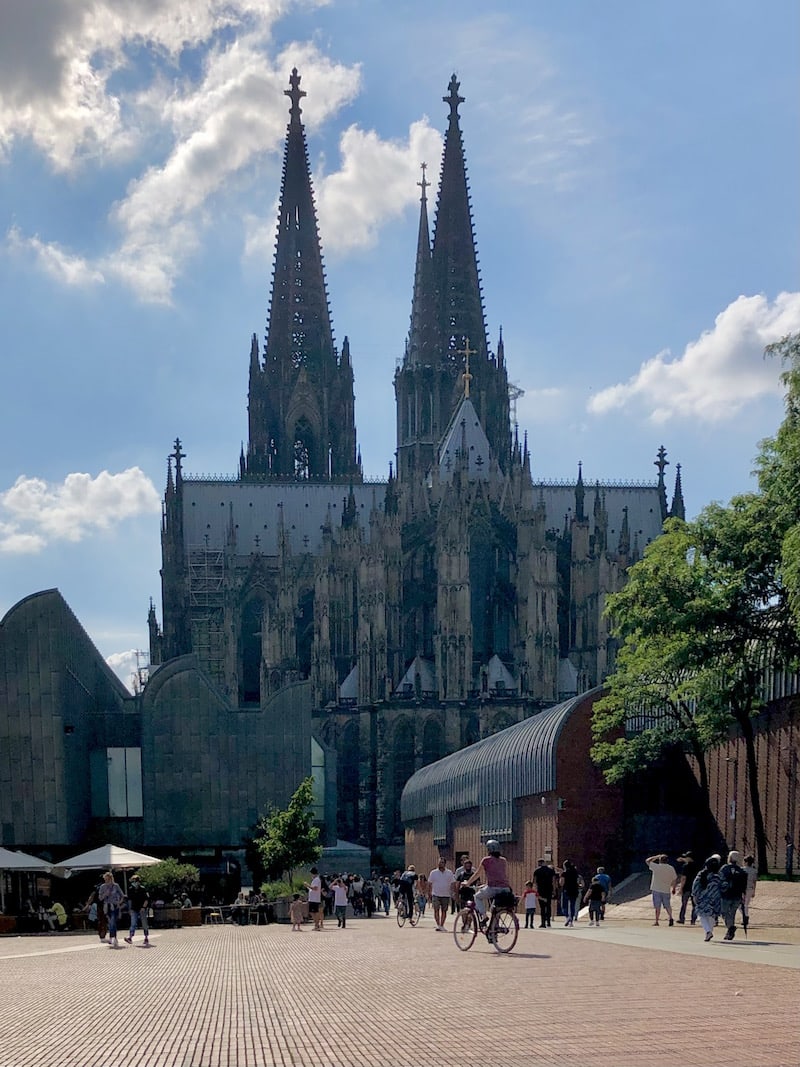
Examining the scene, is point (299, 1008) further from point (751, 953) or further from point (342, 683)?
point (342, 683)

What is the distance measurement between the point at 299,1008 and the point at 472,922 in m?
8.24

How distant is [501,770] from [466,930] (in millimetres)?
27893

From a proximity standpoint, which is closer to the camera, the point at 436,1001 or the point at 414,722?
the point at 436,1001

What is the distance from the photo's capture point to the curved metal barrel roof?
4519 centimetres

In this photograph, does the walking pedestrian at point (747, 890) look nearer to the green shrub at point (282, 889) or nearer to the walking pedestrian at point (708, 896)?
the walking pedestrian at point (708, 896)

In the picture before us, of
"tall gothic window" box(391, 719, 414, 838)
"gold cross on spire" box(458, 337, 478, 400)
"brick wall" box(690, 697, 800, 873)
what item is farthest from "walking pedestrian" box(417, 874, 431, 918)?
"gold cross on spire" box(458, 337, 478, 400)

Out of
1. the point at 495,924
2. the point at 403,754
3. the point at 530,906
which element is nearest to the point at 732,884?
the point at 495,924

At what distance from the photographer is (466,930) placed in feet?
75.4

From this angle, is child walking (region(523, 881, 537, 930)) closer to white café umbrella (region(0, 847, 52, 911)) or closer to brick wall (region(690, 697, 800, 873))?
brick wall (region(690, 697, 800, 873))

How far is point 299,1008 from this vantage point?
48.3 feet

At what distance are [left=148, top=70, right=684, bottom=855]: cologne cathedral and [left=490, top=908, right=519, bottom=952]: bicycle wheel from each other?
50225mm

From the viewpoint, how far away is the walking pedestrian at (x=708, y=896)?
23703mm

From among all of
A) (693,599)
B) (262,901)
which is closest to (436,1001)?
(693,599)

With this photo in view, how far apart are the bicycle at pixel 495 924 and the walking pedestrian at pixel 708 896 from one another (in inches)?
117
